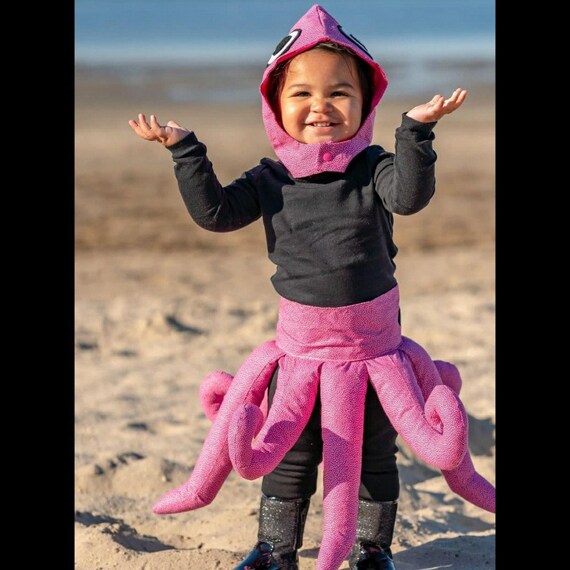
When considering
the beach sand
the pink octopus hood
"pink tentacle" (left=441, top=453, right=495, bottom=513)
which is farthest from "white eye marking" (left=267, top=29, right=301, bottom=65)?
the beach sand

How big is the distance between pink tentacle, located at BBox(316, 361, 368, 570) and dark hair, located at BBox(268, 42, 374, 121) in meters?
0.82

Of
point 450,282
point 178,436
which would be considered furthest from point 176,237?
point 178,436

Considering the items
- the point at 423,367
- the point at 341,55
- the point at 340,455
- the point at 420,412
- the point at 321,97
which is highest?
the point at 341,55

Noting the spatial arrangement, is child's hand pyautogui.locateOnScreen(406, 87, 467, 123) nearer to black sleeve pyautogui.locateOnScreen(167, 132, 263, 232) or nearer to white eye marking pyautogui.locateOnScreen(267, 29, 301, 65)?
white eye marking pyautogui.locateOnScreen(267, 29, 301, 65)

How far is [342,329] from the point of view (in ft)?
11.1

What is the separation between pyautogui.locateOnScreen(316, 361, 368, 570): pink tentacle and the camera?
335 cm

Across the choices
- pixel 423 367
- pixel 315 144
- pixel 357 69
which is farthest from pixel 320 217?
pixel 423 367

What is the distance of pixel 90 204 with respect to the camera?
11.3 m

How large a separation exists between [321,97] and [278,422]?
99 cm

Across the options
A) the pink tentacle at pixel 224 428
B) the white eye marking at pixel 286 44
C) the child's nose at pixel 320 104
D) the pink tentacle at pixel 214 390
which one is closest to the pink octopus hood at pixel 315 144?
the white eye marking at pixel 286 44

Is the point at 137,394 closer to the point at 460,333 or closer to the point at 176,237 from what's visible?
the point at 460,333

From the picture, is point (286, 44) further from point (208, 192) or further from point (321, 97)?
point (208, 192)

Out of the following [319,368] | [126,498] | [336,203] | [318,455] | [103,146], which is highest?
[103,146]

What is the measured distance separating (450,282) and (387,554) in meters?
5.04
